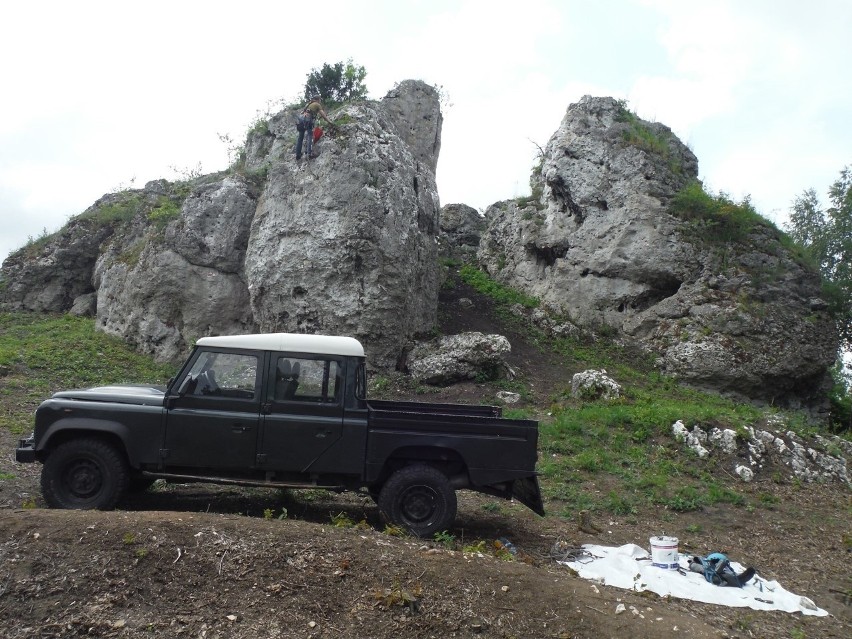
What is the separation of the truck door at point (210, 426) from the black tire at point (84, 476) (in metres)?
0.52

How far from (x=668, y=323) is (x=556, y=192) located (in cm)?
619

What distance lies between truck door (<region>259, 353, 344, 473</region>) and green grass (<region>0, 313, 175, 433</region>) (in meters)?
5.77

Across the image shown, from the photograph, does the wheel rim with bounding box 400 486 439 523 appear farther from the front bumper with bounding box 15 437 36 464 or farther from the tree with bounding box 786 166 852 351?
the tree with bounding box 786 166 852 351

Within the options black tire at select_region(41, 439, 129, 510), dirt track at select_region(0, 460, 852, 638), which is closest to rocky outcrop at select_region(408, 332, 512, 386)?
dirt track at select_region(0, 460, 852, 638)

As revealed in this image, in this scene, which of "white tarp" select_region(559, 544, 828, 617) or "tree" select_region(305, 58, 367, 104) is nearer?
"white tarp" select_region(559, 544, 828, 617)

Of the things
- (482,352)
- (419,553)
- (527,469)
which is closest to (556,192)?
(482,352)

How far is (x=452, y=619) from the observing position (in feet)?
15.9

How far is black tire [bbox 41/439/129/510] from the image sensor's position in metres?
6.55

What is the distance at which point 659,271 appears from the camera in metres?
19.2

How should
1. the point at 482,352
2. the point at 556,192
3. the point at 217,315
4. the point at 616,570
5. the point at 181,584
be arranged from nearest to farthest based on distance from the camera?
1. the point at 181,584
2. the point at 616,570
3. the point at 482,352
4. the point at 217,315
5. the point at 556,192

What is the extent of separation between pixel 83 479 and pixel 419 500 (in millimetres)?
3378

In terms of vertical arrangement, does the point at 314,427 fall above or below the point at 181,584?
above

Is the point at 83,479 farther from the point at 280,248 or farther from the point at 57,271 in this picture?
the point at 57,271

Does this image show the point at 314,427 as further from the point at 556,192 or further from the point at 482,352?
the point at 556,192
